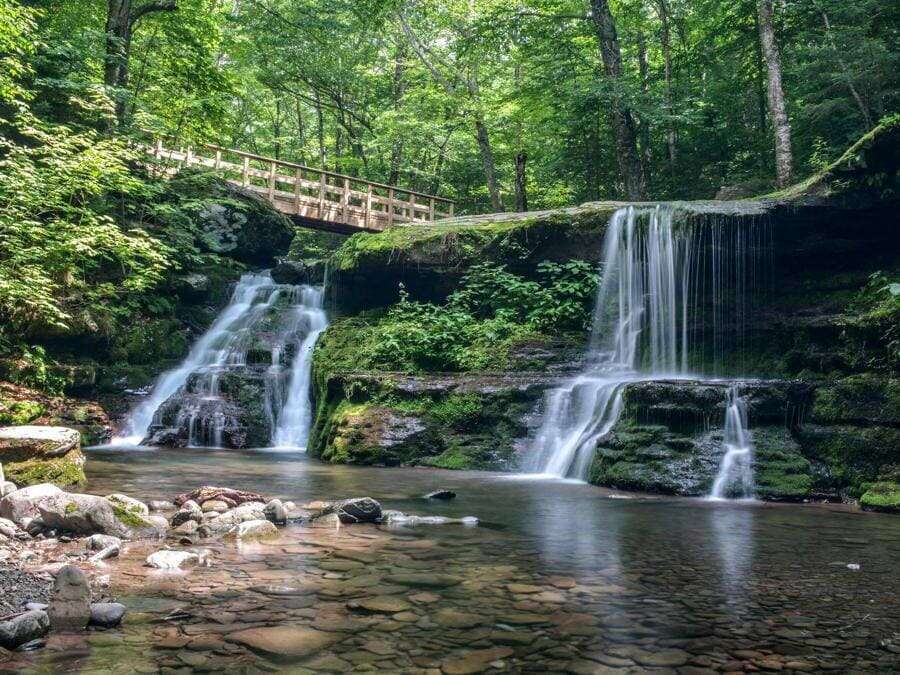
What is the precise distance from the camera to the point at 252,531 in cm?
510

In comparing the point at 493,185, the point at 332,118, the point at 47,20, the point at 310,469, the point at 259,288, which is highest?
the point at 332,118

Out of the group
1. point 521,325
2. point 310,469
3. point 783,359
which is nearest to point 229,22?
point 521,325

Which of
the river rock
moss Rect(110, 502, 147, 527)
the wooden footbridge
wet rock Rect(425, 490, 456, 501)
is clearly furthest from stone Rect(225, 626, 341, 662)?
the wooden footbridge

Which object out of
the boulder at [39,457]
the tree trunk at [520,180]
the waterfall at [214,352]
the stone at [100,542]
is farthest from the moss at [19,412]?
the tree trunk at [520,180]

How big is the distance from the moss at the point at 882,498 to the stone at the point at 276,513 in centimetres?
629

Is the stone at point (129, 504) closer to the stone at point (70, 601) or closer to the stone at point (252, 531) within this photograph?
the stone at point (252, 531)

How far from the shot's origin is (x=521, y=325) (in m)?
13.8

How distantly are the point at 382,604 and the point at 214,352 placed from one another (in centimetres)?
1418

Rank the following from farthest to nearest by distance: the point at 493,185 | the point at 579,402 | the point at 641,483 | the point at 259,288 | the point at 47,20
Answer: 1. the point at 493,185
2. the point at 259,288
3. the point at 47,20
4. the point at 579,402
5. the point at 641,483

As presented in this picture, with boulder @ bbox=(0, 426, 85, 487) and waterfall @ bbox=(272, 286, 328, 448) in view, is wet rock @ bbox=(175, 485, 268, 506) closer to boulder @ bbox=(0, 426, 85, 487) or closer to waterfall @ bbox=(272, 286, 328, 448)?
boulder @ bbox=(0, 426, 85, 487)

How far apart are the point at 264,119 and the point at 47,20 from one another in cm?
1671

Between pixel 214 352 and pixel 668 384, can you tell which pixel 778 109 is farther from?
pixel 214 352

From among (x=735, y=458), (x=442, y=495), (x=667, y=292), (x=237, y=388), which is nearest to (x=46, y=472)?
(x=442, y=495)

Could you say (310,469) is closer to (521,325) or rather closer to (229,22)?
(521,325)
